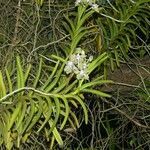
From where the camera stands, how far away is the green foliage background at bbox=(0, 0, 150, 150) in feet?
4.15

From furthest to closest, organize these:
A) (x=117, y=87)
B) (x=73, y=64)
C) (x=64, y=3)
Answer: (x=64, y=3), (x=117, y=87), (x=73, y=64)

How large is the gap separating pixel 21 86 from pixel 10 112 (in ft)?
0.32

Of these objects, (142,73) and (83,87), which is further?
(142,73)

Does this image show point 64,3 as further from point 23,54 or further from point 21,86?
point 21,86

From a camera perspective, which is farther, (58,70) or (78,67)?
(58,70)

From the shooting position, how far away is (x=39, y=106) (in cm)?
123

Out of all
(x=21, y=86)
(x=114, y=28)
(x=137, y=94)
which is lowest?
(x=137, y=94)

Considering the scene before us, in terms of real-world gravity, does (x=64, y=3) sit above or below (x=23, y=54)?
above

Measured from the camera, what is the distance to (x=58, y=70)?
4.84 ft

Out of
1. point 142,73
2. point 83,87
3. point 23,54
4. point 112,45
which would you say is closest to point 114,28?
point 112,45

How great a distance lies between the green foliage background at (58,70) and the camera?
1.27 meters

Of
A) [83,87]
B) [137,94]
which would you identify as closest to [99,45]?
[137,94]

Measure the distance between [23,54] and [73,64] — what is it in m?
0.63

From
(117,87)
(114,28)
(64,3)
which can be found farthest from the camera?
(64,3)
